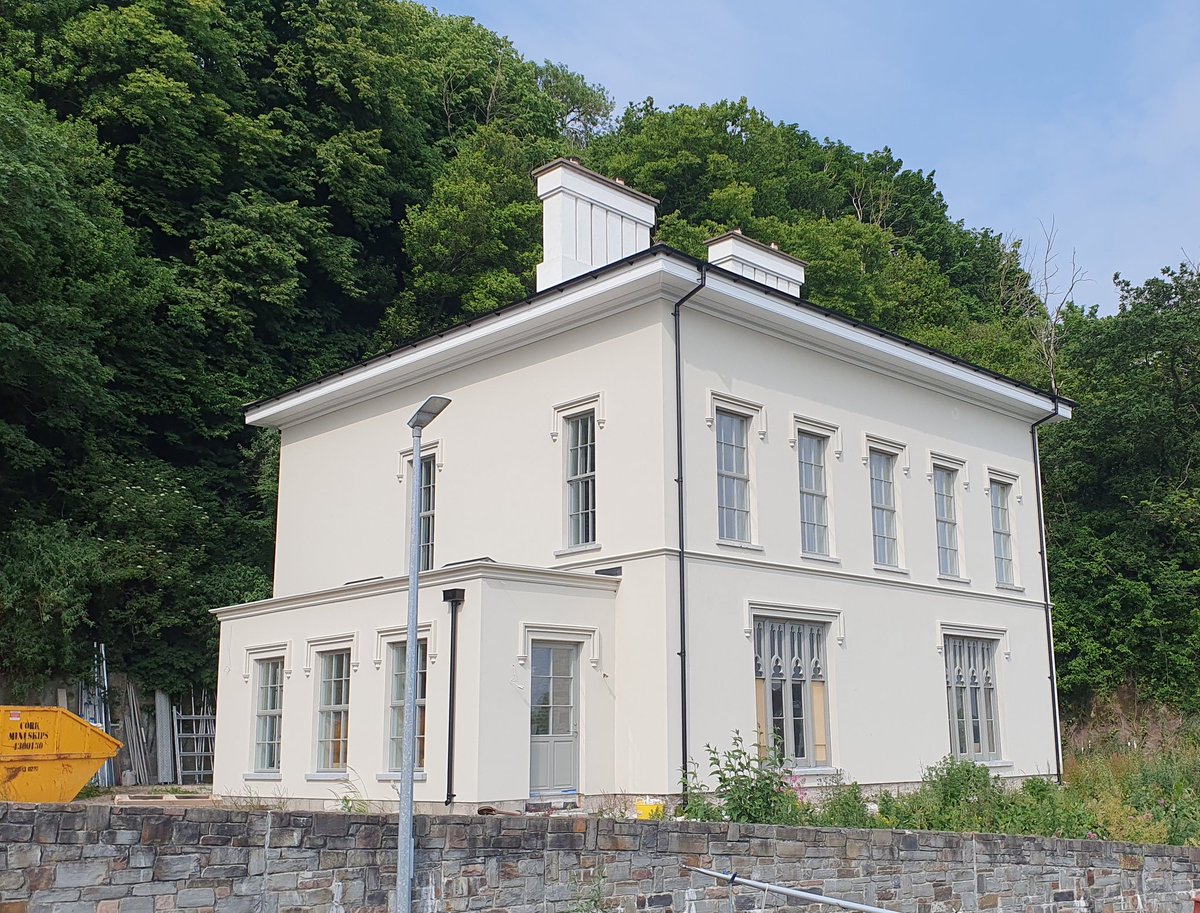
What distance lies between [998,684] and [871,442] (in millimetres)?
5567

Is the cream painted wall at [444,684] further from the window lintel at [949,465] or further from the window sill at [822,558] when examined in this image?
the window lintel at [949,465]

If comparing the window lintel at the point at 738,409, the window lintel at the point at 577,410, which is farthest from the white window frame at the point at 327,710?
the window lintel at the point at 738,409

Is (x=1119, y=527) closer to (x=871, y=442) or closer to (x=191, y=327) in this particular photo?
(x=871, y=442)

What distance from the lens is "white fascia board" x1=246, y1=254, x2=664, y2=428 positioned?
17719mm

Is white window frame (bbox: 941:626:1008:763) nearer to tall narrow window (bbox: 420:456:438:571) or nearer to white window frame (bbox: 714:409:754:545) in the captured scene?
white window frame (bbox: 714:409:754:545)

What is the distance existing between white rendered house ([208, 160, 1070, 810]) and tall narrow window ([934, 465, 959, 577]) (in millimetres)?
60

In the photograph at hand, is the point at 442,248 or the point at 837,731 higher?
the point at 442,248

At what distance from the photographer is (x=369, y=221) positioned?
40.4 meters

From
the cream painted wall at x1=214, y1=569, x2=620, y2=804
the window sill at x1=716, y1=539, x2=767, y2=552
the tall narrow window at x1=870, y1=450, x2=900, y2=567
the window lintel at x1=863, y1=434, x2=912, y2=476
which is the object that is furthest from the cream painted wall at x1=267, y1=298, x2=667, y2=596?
the tall narrow window at x1=870, y1=450, x2=900, y2=567

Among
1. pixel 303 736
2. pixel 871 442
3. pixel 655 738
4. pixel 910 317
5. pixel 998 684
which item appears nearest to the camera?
pixel 655 738

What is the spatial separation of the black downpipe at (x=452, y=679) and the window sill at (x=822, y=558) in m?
5.94

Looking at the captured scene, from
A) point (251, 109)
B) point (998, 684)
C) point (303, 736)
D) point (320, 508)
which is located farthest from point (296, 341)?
point (998, 684)

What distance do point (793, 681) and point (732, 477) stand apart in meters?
3.24

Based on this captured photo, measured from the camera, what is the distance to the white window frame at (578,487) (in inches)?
726
